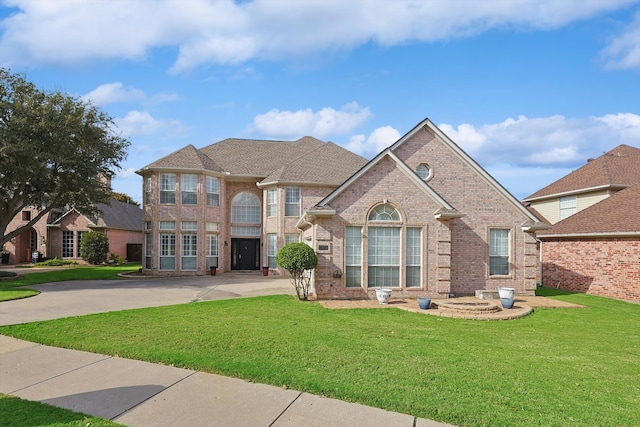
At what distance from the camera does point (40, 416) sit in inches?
196

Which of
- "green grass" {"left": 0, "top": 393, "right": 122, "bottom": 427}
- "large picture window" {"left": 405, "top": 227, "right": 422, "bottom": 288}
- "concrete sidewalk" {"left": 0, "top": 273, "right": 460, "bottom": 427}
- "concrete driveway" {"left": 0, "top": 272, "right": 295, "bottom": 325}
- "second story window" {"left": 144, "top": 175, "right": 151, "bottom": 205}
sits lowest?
"concrete driveway" {"left": 0, "top": 272, "right": 295, "bottom": 325}

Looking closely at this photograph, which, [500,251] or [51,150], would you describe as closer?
[500,251]

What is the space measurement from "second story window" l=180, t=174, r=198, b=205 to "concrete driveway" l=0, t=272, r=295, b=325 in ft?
16.0

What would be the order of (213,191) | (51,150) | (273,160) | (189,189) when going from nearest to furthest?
(51,150), (189,189), (213,191), (273,160)

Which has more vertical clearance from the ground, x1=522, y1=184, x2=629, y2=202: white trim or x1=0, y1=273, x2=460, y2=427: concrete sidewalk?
x1=522, y1=184, x2=629, y2=202: white trim

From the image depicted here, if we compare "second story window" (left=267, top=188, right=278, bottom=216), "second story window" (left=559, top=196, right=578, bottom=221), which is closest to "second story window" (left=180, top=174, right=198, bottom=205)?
"second story window" (left=267, top=188, right=278, bottom=216)

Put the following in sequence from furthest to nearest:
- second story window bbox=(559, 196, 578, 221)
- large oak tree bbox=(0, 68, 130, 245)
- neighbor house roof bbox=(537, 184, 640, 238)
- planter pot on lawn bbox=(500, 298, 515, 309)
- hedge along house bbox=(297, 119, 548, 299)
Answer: second story window bbox=(559, 196, 578, 221) → large oak tree bbox=(0, 68, 130, 245) → neighbor house roof bbox=(537, 184, 640, 238) → hedge along house bbox=(297, 119, 548, 299) → planter pot on lawn bbox=(500, 298, 515, 309)

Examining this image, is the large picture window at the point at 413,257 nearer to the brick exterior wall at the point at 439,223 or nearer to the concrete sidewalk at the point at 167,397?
the brick exterior wall at the point at 439,223

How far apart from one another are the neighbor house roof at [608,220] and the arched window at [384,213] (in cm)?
944

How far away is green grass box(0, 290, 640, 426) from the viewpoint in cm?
553

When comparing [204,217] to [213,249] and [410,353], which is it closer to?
[213,249]

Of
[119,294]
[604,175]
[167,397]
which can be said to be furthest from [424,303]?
[604,175]

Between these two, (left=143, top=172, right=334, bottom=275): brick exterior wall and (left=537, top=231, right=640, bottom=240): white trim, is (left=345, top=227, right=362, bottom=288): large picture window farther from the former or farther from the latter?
(left=537, top=231, right=640, bottom=240): white trim

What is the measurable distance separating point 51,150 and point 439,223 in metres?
19.8
